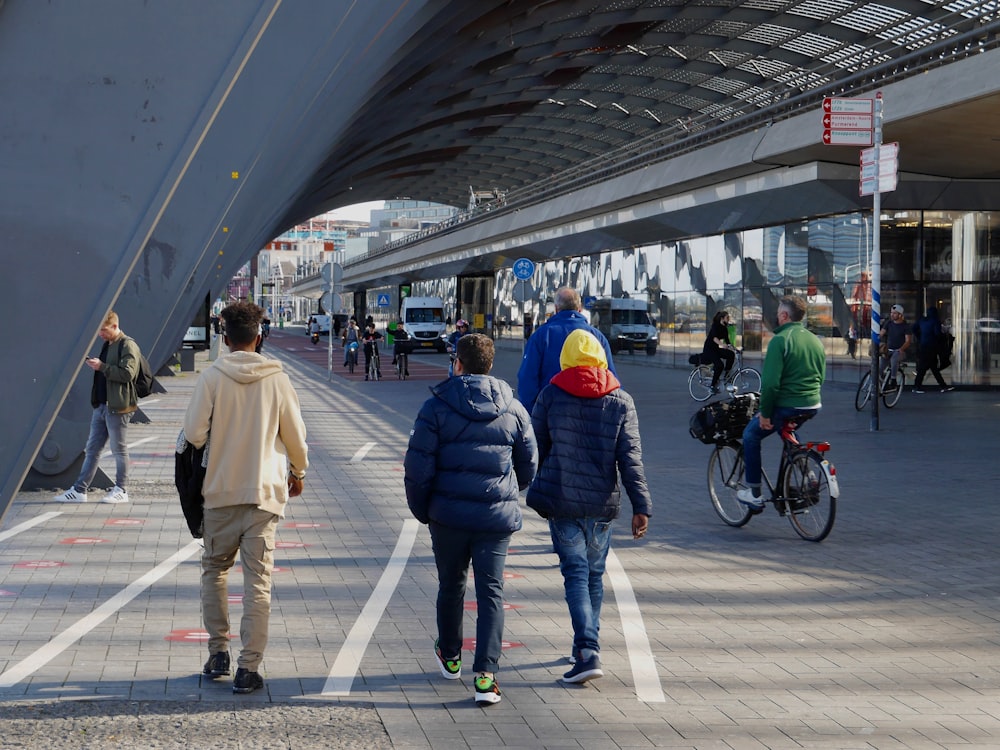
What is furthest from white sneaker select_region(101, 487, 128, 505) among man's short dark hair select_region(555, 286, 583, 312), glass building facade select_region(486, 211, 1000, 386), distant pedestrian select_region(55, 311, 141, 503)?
glass building facade select_region(486, 211, 1000, 386)

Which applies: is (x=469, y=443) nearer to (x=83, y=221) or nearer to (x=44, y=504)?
(x=83, y=221)

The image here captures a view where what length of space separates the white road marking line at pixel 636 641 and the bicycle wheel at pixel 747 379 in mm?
17095

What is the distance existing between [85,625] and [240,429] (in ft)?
5.92

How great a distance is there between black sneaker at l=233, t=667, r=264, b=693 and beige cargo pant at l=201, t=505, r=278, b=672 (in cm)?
4

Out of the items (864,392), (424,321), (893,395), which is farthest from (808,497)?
(424,321)

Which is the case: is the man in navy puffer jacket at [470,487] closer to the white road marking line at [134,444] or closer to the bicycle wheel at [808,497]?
the bicycle wheel at [808,497]

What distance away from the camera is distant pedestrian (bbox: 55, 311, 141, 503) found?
38.2 ft

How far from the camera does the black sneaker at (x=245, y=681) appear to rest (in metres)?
5.57

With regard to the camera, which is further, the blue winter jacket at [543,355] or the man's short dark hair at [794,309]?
the man's short dark hair at [794,309]

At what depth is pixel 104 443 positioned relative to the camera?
39.1 feet

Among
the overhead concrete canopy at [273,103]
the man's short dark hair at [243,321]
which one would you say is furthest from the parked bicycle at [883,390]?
the man's short dark hair at [243,321]

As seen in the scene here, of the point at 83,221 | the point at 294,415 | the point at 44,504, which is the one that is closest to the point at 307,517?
the point at 44,504

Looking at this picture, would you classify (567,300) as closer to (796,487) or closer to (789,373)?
(789,373)

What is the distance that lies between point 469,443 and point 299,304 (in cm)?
19521
